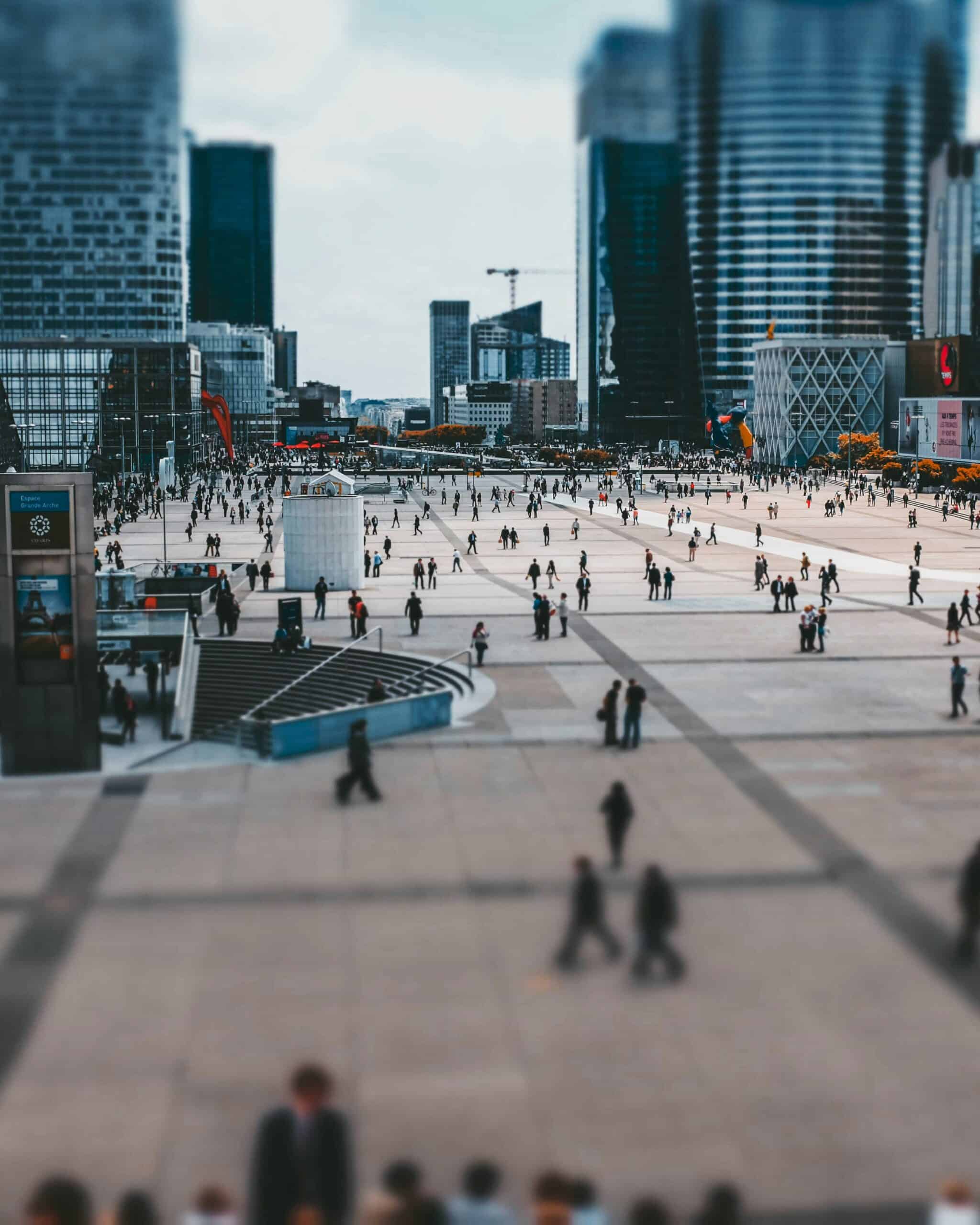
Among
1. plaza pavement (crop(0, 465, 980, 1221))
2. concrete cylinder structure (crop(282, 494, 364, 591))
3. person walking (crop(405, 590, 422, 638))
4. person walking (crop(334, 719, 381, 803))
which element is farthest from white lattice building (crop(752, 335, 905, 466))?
person walking (crop(334, 719, 381, 803))

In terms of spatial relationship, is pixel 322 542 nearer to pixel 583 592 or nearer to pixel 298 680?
pixel 583 592

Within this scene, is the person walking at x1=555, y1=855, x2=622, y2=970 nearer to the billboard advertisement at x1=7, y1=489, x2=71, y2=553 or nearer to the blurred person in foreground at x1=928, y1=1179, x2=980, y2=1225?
the blurred person in foreground at x1=928, y1=1179, x2=980, y2=1225

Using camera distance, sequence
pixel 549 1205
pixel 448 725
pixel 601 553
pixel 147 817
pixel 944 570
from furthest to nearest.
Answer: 1. pixel 601 553
2. pixel 944 570
3. pixel 448 725
4. pixel 147 817
5. pixel 549 1205

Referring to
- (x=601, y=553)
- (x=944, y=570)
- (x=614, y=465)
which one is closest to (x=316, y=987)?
(x=944, y=570)

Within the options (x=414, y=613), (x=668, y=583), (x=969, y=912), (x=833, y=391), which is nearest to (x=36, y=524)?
(x=414, y=613)

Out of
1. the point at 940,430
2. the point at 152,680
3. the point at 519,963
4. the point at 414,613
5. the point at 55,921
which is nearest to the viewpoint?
the point at 519,963

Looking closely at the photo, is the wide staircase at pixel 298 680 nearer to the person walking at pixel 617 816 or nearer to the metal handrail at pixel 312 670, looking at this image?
the metal handrail at pixel 312 670

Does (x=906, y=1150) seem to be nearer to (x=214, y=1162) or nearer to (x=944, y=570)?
(x=214, y=1162)
